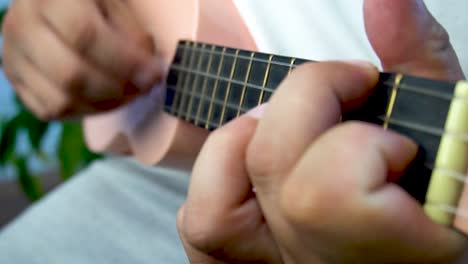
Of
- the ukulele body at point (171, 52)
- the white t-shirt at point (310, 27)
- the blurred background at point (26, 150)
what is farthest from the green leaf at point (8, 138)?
the white t-shirt at point (310, 27)

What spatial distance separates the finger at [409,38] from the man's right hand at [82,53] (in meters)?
0.36

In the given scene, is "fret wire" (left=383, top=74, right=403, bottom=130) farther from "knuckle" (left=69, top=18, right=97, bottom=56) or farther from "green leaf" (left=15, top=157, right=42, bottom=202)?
"green leaf" (left=15, top=157, right=42, bottom=202)

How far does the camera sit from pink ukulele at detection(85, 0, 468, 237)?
0.29 metres

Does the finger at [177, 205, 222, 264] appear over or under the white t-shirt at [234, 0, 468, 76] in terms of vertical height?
under

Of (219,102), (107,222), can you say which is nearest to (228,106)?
(219,102)

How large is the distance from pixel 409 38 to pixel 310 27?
10.1 inches

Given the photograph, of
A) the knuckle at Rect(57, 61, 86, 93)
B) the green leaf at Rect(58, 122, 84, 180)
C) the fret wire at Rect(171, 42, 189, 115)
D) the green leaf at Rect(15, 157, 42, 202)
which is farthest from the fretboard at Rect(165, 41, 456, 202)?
the green leaf at Rect(15, 157, 42, 202)

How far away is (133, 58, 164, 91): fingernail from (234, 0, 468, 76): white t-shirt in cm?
12

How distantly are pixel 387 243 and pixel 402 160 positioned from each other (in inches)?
1.7

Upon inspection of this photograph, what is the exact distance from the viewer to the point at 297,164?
298 mm

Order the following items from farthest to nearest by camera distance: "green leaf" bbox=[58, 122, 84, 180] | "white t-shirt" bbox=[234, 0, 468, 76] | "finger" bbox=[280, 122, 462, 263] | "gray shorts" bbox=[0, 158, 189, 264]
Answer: "green leaf" bbox=[58, 122, 84, 180]
"gray shorts" bbox=[0, 158, 189, 264]
"white t-shirt" bbox=[234, 0, 468, 76]
"finger" bbox=[280, 122, 462, 263]

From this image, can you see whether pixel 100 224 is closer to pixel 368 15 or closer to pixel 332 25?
pixel 332 25

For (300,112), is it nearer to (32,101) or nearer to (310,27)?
(310,27)

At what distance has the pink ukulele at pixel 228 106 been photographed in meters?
0.29
